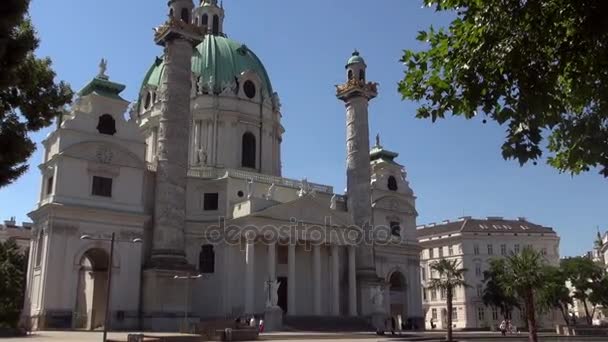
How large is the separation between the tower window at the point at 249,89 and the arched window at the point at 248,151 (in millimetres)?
4303

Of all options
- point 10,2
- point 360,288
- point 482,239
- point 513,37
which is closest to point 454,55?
point 513,37

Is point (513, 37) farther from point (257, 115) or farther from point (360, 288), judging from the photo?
point (257, 115)

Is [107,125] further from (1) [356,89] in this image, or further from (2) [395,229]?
(2) [395,229]

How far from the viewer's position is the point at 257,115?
63438 mm

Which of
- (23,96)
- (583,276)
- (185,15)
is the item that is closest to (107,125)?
(185,15)

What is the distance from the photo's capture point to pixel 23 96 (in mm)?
15016

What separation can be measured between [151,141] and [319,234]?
64.2ft

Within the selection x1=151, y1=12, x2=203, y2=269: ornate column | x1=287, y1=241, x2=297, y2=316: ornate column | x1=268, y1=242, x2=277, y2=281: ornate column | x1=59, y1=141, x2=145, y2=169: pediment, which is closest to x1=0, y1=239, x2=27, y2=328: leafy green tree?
x1=59, y1=141, x2=145, y2=169: pediment

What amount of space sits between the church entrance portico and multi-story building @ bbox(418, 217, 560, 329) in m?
48.1

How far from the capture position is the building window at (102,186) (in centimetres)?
4759

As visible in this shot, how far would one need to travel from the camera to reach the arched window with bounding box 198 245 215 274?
52.7m

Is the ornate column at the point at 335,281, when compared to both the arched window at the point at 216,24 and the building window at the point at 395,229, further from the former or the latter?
the arched window at the point at 216,24

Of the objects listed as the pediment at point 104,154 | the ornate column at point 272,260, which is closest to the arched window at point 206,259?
the ornate column at point 272,260

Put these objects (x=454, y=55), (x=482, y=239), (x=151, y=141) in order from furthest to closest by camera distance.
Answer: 1. (x=482, y=239)
2. (x=151, y=141)
3. (x=454, y=55)
